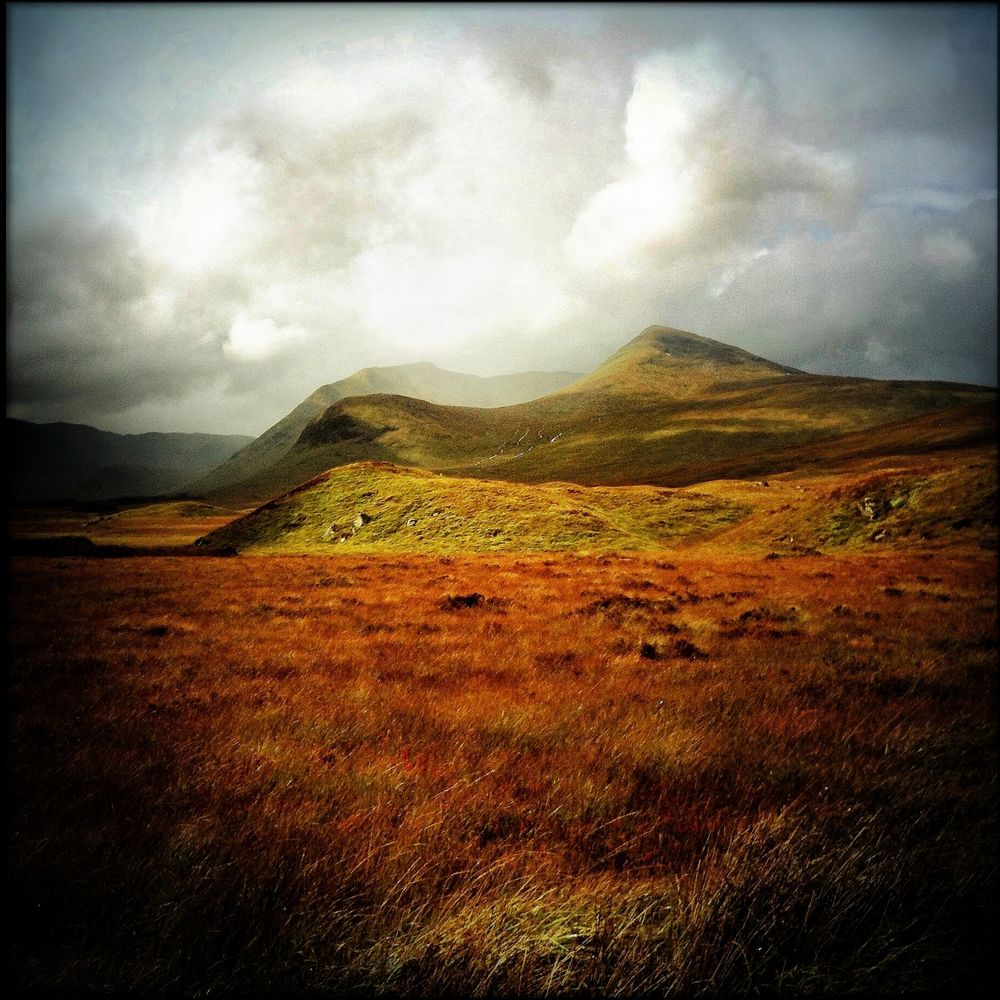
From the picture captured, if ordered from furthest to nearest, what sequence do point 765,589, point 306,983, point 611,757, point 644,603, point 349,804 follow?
1. point 765,589
2. point 644,603
3. point 611,757
4. point 349,804
5. point 306,983

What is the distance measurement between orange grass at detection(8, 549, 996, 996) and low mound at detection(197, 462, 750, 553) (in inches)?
970

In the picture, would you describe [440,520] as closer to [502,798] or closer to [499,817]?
[502,798]

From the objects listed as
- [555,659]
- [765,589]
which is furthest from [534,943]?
[765,589]

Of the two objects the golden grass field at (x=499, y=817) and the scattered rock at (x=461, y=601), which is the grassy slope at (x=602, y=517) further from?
the golden grass field at (x=499, y=817)

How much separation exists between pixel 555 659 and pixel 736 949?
279 inches

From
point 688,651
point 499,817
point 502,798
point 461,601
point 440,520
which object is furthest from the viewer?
point 440,520

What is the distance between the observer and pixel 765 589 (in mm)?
18188

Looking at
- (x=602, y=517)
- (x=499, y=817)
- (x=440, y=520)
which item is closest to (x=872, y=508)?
(x=602, y=517)

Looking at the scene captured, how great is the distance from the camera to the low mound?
3522 centimetres

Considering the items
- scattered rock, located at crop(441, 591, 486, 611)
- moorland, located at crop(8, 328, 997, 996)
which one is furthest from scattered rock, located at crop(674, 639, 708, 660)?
scattered rock, located at crop(441, 591, 486, 611)

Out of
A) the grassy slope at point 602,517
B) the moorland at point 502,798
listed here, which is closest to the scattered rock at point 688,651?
the moorland at point 502,798

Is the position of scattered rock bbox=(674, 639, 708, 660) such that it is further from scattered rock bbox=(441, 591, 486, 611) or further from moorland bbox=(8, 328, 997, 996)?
scattered rock bbox=(441, 591, 486, 611)

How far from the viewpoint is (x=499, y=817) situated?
4.04 metres

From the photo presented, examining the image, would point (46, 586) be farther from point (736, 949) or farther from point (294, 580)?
point (736, 949)
